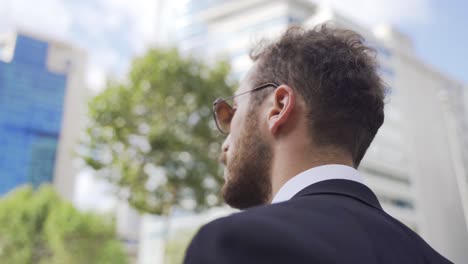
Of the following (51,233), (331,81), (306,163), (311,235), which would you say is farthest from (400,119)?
(311,235)

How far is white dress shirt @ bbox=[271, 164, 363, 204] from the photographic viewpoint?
1118 mm

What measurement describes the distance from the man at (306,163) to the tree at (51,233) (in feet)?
71.6

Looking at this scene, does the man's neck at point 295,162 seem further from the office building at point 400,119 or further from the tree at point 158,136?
the office building at point 400,119

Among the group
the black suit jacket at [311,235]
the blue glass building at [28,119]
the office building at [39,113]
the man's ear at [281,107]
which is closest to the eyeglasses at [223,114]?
the man's ear at [281,107]

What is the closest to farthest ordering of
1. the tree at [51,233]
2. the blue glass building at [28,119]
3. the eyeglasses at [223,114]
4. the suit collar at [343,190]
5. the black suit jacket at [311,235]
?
the black suit jacket at [311,235]
the suit collar at [343,190]
the eyeglasses at [223,114]
the tree at [51,233]
the blue glass building at [28,119]

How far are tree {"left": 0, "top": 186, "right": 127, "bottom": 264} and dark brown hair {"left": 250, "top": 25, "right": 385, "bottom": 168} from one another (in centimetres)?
2187

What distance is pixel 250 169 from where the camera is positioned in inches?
50.9

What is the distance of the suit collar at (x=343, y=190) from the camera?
1.04 metres

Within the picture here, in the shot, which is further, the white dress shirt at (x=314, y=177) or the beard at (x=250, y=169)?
the beard at (x=250, y=169)

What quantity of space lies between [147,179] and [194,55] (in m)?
4.26

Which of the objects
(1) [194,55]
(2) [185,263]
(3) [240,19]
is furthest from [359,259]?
(3) [240,19]

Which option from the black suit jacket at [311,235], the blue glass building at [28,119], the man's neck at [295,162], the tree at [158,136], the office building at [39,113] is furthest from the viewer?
the blue glass building at [28,119]

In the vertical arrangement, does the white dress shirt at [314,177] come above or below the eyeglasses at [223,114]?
below

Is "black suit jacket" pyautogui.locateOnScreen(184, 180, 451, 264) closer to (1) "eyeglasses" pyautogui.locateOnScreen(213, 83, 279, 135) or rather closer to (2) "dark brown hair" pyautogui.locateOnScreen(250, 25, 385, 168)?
(2) "dark brown hair" pyautogui.locateOnScreen(250, 25, 385, 168)
